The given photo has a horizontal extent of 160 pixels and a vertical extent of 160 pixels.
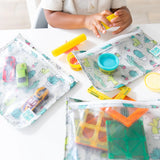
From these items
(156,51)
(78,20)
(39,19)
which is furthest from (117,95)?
(39,19)

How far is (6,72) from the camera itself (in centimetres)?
57

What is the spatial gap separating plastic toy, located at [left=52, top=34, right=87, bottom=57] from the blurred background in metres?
0.82

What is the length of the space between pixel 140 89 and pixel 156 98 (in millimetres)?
48

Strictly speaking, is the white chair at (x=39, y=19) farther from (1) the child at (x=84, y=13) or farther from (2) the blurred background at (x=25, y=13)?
(2) the blurred background at (x=25, y=13)

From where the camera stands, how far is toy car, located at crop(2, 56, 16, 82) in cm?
56

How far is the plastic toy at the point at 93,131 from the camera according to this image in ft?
1.46

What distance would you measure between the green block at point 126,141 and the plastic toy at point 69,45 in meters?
0.26

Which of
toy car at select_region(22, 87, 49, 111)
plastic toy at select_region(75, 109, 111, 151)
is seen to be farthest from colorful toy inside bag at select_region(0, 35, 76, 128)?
plastic toy at select_region(75, 109, 111, 151)

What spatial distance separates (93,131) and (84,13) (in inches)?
19.5

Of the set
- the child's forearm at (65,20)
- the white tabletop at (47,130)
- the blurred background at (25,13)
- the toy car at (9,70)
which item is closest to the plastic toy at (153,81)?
the white tabletop at (47,130)

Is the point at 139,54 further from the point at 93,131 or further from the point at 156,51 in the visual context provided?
the point at 93,131

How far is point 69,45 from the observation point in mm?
627

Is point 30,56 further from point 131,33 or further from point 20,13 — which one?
point 20,13

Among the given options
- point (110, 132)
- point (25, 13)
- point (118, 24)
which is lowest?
point (25, 13)
